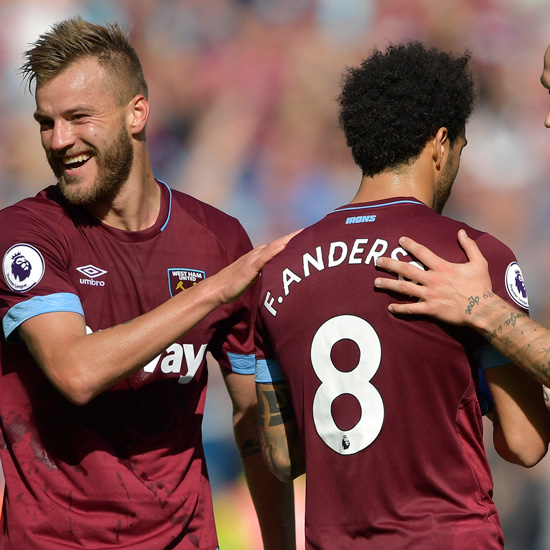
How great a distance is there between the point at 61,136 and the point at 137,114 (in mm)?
329

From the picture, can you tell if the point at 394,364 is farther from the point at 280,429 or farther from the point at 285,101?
the point at 285,101

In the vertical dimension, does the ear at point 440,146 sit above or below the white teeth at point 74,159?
below

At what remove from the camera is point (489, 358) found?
6.93 feet

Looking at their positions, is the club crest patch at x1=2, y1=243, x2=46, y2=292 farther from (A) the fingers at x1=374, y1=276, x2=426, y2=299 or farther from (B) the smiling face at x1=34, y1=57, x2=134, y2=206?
(A) the fingers at x1=374, y1=276, x2=426, y2=299

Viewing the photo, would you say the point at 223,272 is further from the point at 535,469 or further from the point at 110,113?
the point at 535,469

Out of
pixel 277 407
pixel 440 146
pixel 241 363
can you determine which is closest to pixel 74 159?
pixel 241 363

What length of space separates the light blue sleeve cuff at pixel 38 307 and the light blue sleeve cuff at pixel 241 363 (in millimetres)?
691

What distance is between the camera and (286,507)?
3.17 m

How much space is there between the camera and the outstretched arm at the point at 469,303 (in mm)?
2049

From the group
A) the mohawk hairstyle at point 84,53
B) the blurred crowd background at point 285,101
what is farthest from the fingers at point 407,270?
the blurred crowd background at point 285,101

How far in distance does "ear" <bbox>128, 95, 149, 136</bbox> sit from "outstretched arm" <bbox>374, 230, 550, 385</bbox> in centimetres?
121

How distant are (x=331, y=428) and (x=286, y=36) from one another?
3767mm

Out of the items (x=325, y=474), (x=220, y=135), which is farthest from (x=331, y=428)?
(x=220, y=135)

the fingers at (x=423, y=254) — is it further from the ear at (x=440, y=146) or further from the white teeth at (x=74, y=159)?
the white teeth at (x=74, y=159)
